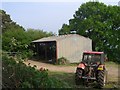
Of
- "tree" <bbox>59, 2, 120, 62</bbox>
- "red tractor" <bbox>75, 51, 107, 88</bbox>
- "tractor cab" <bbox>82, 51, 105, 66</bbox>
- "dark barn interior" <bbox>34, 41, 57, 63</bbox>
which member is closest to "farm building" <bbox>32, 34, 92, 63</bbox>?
"dark barn interior" <bbox>34, 41, 57, 63</bbox>

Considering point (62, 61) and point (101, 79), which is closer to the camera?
point (101, 79)

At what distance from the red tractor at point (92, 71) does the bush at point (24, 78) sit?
10.6m

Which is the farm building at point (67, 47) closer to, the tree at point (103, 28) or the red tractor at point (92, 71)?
the tree at point (103, 28)

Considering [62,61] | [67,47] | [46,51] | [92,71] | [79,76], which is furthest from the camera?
[46,51]

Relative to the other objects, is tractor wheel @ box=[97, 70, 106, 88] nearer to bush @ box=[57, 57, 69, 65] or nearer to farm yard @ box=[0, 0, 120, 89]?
farm yard @ box=[0, 0, 120, 89]

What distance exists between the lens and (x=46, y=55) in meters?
38.9

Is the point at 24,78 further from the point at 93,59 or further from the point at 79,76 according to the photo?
the point at 93,59

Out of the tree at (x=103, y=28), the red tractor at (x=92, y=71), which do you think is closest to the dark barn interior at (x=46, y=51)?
the tree at (x=103, y=28)

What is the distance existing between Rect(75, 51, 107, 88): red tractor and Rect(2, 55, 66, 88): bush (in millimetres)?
10623

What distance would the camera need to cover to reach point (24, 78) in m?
5.34

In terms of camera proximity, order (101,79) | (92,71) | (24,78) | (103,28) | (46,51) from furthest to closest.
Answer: (103,28) < (46,51) < (92,71) < (101,79) < (24,78)

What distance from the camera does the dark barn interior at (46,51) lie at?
1426 inches

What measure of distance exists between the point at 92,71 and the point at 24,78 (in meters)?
11.4

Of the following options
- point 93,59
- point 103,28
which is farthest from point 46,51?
point 93,59
